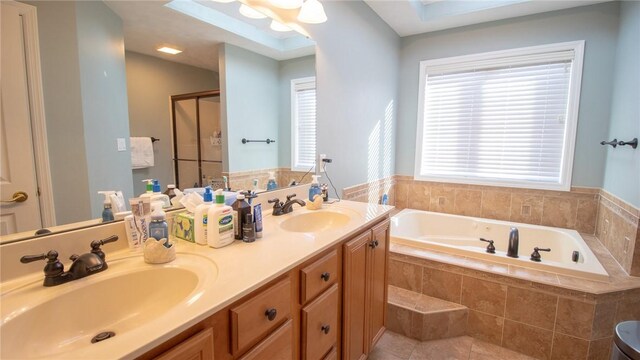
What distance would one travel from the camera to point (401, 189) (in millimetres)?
3580

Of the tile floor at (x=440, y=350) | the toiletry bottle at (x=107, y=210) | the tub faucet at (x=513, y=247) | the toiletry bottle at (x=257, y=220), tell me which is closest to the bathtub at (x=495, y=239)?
the tub faucet at (x=513, y=247)

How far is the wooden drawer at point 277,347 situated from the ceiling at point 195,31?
3.74 feet

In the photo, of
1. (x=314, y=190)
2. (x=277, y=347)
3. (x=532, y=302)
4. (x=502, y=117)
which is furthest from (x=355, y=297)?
(x=502, y=117)

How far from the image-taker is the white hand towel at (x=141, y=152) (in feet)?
3.75

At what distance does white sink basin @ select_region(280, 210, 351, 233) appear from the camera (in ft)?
5.42

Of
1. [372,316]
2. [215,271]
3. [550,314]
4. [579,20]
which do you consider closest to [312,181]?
[372,316]

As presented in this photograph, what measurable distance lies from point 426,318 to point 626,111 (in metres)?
2.14

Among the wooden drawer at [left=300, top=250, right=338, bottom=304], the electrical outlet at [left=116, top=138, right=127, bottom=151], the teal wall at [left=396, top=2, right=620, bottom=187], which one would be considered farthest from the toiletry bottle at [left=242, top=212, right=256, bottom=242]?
the teal wall at [left=396, top=2, right=620, bottom=187]

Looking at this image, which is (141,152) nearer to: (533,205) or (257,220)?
(257,220)

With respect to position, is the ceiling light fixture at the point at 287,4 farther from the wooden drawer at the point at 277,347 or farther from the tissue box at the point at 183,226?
the wooden drawer at the point at 277,347

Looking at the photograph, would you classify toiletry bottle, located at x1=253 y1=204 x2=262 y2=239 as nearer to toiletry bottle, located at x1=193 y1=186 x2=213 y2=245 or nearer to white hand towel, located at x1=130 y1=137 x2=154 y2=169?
toiletry bottle, located at x1=193 y1=186 x2=213 y2=245

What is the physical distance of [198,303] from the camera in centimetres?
74

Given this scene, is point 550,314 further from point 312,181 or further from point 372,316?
point 312,181

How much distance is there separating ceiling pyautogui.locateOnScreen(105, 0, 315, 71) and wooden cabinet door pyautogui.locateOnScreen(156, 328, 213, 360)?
103cm
